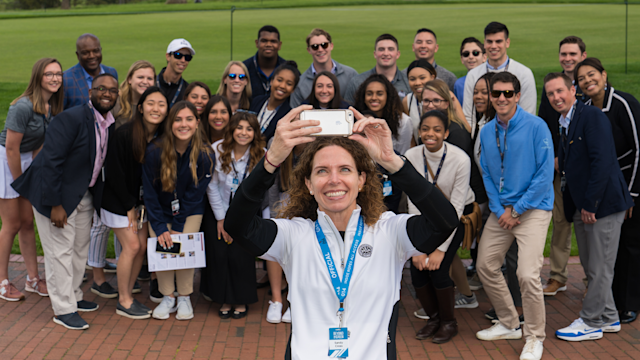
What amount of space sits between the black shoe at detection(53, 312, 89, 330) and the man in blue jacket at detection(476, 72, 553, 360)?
393 cm

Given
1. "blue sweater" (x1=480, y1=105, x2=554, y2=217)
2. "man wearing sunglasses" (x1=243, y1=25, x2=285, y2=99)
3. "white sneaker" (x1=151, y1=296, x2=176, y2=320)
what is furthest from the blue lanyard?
"man wearing sunglasses" (x1=243, y1=25, x2=285, y2=99)

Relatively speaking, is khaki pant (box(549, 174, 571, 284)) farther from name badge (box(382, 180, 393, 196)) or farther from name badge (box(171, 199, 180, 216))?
name badge (box(171, 199, 180, 216))

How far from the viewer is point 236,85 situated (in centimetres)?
721

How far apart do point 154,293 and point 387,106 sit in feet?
10.9

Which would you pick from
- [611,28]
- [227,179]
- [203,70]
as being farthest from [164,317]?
[611,28]

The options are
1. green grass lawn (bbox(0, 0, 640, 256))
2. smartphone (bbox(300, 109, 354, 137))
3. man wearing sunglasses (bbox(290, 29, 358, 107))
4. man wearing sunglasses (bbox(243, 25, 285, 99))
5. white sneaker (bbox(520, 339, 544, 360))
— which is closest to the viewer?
smartphone (bbox(300, 109, 354, 137))

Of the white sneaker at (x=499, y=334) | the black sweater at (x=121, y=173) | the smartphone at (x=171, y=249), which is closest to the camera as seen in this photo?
the white sneaker at (x=499, y=334)

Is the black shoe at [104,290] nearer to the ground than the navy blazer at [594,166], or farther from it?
nearer to the ground

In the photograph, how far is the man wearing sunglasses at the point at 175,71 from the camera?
24.3 feet

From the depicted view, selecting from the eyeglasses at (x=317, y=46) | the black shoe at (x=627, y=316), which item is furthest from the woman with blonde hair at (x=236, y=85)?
the black shoe at (x=627, y=316)

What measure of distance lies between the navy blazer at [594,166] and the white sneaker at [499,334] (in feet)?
4.41

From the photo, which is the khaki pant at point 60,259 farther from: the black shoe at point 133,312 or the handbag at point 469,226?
the handbag at point 469,226

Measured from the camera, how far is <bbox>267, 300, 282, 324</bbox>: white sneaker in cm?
620

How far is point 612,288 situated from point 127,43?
22.1m
